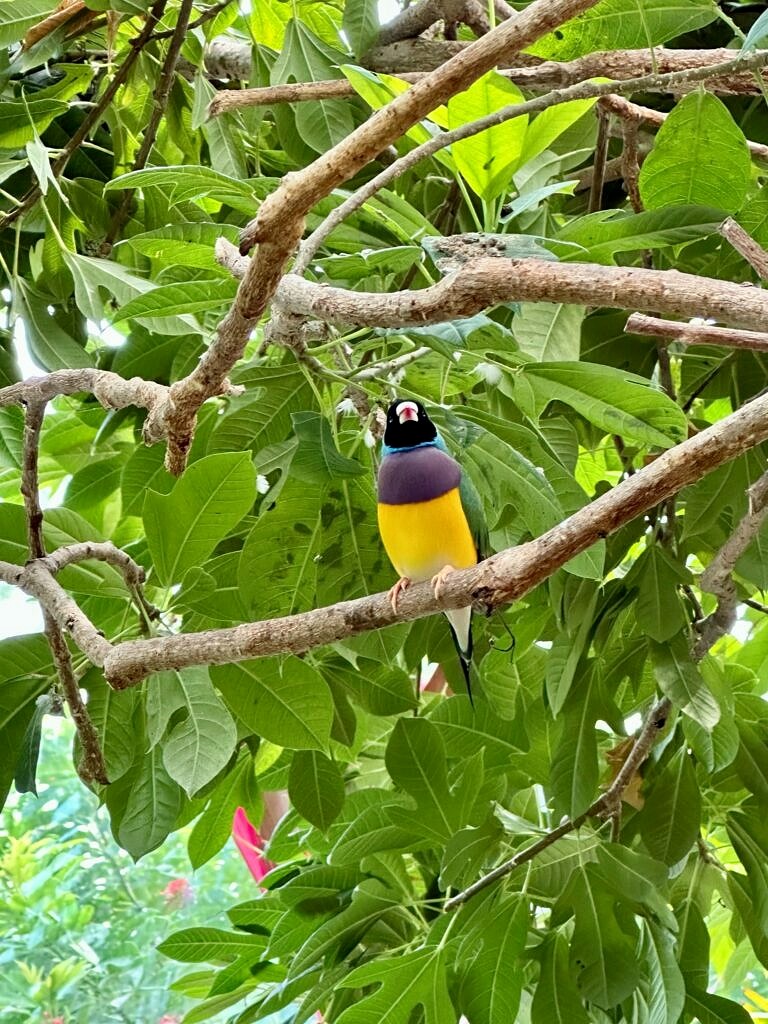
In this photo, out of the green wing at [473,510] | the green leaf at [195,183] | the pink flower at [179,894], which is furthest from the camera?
the pink flower at [179,894]

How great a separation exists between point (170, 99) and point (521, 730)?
905 millimetres

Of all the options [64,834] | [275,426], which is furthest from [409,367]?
[64,834]

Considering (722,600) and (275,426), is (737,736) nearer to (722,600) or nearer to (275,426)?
(722,600)

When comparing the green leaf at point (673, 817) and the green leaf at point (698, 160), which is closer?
the green leaf at point (698, 160)

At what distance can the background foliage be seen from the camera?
3.42ft

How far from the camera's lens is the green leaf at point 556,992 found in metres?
1.19

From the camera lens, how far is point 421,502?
114cm

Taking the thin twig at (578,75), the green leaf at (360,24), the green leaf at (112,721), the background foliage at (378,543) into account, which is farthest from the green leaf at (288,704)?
the green leaf at (360,24)

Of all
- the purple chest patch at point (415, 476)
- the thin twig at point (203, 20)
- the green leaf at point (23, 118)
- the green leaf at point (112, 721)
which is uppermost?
the thin twig at point (203, 20)

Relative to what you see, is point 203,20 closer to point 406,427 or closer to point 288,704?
point 406,427

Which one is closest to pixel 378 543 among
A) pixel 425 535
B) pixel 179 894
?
pixel 425 535

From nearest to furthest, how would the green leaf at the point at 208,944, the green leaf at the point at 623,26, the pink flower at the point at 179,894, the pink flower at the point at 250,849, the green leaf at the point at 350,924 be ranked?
the green leaf at the point at 623,26 < the green leaf at the point at 350,924 < the green leaf at the point at 208,944 < the pink flower at the point at 250,849 < the pink flower at the point at 179,894

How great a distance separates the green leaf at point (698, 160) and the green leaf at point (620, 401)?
17 centimetres

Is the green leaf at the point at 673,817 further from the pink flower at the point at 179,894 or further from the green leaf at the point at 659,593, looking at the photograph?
the pink flower at the point at 179,894
